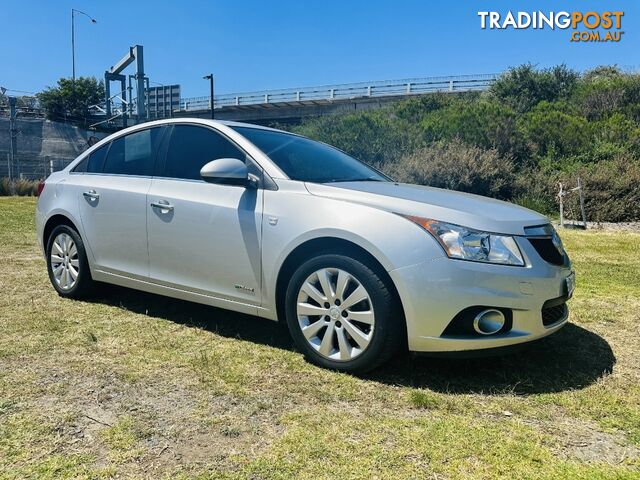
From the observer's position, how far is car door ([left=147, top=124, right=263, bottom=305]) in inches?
138

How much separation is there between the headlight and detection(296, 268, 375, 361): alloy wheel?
1.75ft

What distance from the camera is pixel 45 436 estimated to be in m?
2.33

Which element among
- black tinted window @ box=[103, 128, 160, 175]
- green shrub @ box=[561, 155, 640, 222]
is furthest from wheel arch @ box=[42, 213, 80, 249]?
green shrub @ box=[561, 155, 640, 222]

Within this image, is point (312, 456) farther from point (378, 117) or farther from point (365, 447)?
point (378, 117)

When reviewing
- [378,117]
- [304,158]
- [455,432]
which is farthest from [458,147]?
[455,432]

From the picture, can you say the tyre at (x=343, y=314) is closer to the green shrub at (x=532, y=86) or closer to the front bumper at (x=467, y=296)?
the front bumper at (x=467, y=296)

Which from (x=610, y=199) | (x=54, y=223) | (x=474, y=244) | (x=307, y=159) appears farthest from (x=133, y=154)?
(x=610, y=199)

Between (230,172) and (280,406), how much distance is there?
5.16 feet

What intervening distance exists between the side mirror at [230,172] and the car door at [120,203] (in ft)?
2.82

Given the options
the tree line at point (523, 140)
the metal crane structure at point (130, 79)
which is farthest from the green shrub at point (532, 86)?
the metal crane structure at point (130, 79)

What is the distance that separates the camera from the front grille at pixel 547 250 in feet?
10.0

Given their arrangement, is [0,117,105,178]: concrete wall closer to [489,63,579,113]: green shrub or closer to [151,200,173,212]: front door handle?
[489,63,579,113]: green shrub

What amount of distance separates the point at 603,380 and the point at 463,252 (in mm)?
1218

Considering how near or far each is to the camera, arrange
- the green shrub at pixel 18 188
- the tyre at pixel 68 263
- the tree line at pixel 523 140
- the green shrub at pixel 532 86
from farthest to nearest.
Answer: the green shrub at pixel 532 86 < the green shrub at pixel 18 188 < the tree line at pixel 523 140 < the tyre at pixel 68 263
